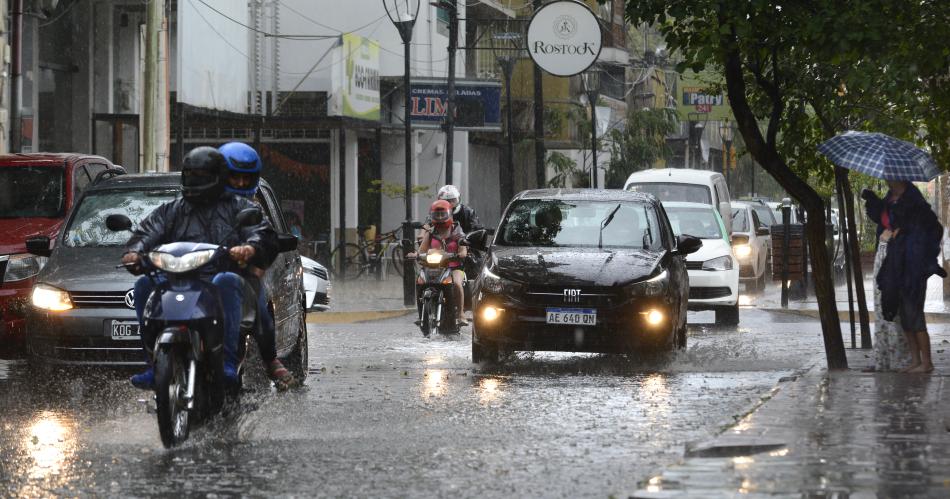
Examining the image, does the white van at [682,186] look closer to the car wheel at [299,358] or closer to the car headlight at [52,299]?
the car wheel at [299,358]

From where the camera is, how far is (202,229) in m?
9.28

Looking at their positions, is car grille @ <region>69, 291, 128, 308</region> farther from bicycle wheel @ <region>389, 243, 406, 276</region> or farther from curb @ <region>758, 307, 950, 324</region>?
bicycle wheel @ <region>389, 243, 406, 276</region>

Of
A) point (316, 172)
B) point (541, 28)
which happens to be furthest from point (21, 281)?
point (316, 172)

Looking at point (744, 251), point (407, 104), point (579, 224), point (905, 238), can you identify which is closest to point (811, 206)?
point (905, 238)

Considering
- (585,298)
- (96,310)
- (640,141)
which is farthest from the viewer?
(640,141)

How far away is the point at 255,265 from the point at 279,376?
0.93 m

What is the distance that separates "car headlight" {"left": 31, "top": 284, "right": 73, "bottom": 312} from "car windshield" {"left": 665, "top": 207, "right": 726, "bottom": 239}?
12.8 m

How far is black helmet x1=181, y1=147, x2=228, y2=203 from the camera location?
926cm

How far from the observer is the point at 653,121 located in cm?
5094

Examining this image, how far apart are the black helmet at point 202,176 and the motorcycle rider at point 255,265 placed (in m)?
0.11

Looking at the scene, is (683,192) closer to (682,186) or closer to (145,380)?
(682,186)

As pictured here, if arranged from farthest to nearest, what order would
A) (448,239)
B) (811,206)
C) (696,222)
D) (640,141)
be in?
(640,141) → (696,222) → (448,239) → (811,206)

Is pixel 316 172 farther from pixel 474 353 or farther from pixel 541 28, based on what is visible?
pixel 474 353

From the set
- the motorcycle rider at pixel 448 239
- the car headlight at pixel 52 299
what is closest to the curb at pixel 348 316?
the motorcycle rider at pixel 448 239
